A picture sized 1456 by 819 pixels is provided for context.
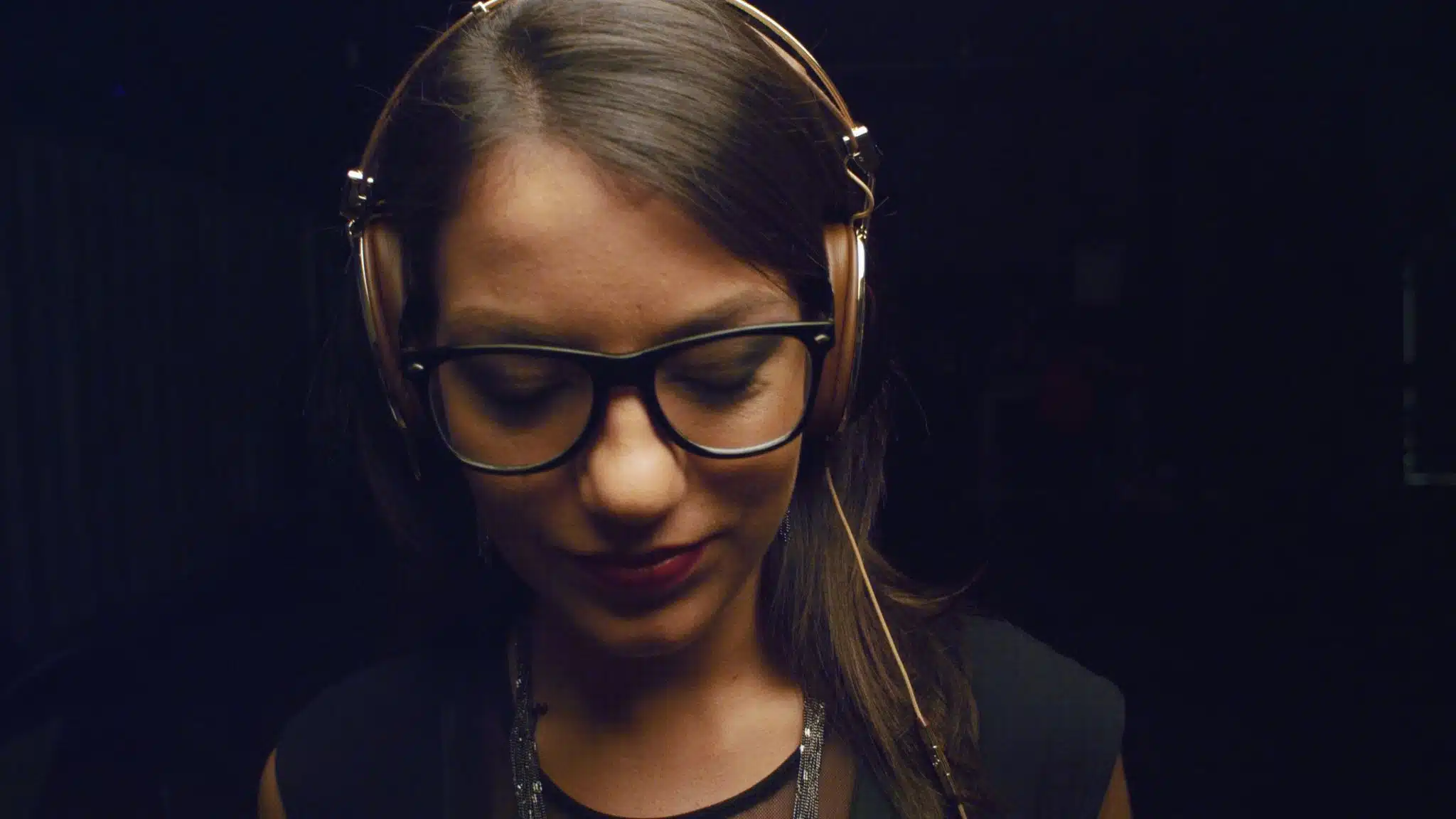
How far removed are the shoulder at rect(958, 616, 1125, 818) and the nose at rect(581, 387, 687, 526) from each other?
0.45 m

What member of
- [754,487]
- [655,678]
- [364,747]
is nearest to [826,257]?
[754,487]

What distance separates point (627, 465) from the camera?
2.52ft

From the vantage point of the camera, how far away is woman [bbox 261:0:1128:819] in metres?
0.76

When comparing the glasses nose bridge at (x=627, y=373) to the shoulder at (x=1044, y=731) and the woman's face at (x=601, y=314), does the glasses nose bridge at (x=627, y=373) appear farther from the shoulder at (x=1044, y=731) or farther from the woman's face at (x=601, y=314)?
the shoulder at (x=1044, y=731)

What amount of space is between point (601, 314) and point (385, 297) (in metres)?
0.21

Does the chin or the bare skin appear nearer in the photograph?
the bare skin

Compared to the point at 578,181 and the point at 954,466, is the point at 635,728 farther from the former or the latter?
the point at 954,466

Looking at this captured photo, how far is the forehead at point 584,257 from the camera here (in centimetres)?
74

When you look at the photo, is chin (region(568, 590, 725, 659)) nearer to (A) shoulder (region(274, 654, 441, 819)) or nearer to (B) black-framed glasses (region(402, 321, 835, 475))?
(B) black-framed glasses (region(402, 321, 835, 475))

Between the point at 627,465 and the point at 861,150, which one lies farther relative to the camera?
the point at 861,150

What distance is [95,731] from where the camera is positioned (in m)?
1.97

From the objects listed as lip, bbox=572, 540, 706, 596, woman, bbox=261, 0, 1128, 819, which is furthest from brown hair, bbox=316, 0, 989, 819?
lip, bbox=572, 540, 706, 596

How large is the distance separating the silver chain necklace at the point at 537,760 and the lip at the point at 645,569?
0.23 metres

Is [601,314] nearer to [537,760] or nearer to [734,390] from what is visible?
[734,390]
